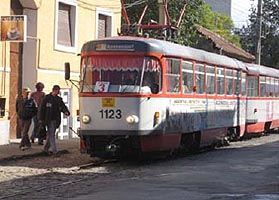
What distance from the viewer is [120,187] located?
44.7 feet

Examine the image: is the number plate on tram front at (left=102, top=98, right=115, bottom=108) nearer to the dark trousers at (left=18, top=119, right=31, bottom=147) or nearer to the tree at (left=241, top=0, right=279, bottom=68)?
the dark trousers at (left=18, top=119, right=31, bottom=147)

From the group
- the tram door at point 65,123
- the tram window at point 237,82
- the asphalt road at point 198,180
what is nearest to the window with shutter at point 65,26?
the tram door at point 65,123

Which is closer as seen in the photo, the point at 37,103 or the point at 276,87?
the point at 37,103

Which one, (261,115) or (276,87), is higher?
(276,87)

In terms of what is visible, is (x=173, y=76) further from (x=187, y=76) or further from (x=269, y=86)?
(x=269, y=86)

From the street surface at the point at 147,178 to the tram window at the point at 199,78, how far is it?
1.97m

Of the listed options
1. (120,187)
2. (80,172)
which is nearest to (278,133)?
(80,172)

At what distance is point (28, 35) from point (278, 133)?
15.6 meters

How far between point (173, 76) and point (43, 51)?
7126 mm

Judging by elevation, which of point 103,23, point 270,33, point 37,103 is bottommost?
point 37,103

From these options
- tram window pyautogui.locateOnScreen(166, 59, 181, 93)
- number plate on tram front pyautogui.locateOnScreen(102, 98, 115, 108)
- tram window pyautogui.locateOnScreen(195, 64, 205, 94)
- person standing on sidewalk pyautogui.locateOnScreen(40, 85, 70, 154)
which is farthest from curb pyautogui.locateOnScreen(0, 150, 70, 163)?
tram window pyautogui.locateOnScreen(195, 64, 205, 94)

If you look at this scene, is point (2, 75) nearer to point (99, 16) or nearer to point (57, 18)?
point (57, 18)

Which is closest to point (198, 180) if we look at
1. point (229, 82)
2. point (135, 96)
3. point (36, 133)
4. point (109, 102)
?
point (135, 96)

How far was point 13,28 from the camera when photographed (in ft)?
68.5
